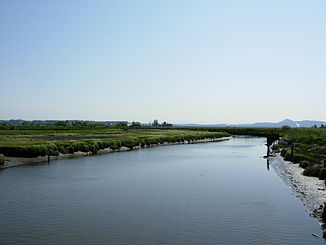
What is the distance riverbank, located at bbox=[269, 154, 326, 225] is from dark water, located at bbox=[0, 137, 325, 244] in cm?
55

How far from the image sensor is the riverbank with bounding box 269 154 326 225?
1843 cm

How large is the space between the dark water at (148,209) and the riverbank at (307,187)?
0.55m

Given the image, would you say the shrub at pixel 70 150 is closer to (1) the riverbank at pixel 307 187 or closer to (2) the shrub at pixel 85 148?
(2) the shrub at pixel 85 148

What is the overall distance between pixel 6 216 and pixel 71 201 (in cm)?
403

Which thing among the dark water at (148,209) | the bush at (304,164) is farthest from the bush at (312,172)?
the bush at (304,164)

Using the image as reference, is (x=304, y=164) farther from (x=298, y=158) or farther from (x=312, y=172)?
(x=312, y=172)

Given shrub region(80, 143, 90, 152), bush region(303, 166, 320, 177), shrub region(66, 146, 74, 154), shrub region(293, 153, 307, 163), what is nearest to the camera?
bush region(303, 166, 320, 177)

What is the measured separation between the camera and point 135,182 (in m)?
26.1

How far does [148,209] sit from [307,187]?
1246 centimetres

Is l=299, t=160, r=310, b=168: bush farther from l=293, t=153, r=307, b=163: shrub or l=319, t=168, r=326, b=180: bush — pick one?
l=319, t=168, r=326, b=180: bush

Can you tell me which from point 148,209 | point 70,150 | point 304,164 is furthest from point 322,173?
point 70,150

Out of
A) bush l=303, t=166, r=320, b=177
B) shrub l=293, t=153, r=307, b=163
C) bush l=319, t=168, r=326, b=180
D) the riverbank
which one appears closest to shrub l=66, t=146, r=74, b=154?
the riverbank

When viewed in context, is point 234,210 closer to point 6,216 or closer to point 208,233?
point 208,233

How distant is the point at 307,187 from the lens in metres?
23.2
